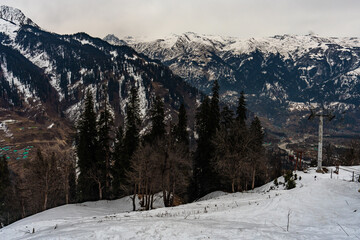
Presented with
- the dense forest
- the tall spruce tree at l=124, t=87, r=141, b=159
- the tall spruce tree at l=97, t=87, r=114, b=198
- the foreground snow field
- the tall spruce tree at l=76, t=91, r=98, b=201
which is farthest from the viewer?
the tall spruce tree at l=124, t=87, r=141, b=159

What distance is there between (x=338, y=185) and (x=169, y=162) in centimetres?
1810

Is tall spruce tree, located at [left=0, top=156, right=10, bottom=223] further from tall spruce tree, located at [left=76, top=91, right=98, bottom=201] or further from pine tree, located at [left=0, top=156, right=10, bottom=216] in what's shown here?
tall spruce tree, located at [left=76, top=91, right=98, bottom=201]

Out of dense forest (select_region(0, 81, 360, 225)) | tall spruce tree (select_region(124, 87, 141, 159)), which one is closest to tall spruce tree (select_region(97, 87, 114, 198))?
dense forest (select_region(0, 81, 360, 225))

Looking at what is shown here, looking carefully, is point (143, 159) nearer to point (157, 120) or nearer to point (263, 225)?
point (157, 120)

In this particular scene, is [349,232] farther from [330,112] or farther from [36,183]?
[36,183]

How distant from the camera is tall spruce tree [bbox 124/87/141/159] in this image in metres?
38.1

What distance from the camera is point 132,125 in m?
→ 38.6

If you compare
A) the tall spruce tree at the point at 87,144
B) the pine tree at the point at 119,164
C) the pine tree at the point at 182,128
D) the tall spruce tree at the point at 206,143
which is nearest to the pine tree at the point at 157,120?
the pine tree at the point at 182,128

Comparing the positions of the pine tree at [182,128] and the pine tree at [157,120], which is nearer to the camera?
the pine tree at [157,120]

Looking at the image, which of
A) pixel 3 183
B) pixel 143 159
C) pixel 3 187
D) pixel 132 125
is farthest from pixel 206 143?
pixel 3 183

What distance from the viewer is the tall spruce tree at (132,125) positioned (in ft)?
125

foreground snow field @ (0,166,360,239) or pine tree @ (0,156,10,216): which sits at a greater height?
foreground snow field @ (0,166,360,239)

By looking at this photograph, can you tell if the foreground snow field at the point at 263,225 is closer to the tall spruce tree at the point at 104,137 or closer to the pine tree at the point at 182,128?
the tall spruce tree at the point at 104,137

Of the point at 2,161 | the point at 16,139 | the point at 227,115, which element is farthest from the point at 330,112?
the point at 16,139
